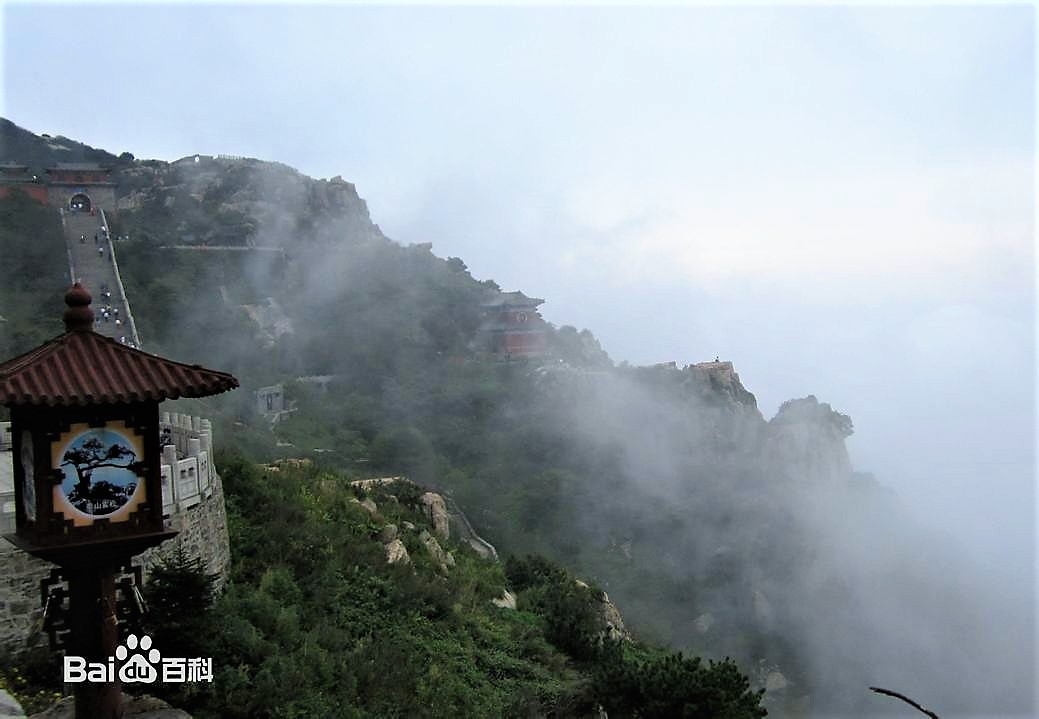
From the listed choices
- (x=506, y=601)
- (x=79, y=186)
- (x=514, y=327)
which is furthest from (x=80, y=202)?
(x=506, y=601)

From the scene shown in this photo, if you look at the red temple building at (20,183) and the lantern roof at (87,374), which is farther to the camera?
the red temple building at (20,183)

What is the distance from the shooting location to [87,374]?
5695 millimetres

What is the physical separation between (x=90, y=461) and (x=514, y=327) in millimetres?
48912

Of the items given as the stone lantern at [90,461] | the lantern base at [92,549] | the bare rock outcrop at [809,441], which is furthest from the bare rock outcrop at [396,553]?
the bare rock outcrop at [809,441]

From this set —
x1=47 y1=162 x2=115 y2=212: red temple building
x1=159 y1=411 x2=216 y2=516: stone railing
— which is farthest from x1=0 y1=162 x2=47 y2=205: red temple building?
x1=159 y1=411 x2=216 y2=516: stone railing

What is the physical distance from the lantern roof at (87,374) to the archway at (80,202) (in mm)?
49822

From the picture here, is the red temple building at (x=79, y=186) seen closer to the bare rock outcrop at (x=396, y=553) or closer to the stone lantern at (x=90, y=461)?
the bare rock outcrop at (x=396, y=553)

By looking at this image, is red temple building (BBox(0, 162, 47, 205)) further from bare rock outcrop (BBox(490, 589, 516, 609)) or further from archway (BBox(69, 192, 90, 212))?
bare rock outcrop (BBox(490, 589, 516, 609))

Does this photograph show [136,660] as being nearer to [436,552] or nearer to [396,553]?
[396,553]

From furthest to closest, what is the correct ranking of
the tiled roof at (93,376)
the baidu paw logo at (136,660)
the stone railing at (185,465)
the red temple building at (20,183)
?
the red temple building at (20,183) < the stone railing at (185,465) < the baidu paw logo at (136,660) < the tiled roof at (93,376)

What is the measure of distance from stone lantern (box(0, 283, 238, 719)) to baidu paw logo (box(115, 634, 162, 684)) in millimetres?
248

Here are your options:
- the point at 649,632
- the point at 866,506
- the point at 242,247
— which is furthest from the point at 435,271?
the point at 649,632

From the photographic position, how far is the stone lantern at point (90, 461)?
5.61 meters

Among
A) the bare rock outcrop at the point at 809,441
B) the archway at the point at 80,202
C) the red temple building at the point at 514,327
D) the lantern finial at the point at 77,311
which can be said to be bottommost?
the lantern finial at the point at 77,311
